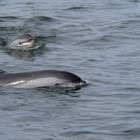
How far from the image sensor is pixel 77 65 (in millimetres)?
18812

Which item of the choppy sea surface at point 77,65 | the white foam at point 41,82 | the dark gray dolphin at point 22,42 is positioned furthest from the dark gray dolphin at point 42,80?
the dark gray dolphin at point 22,42

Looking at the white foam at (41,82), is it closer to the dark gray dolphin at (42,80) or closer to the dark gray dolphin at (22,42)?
the dark gray dolphin at (42,80)

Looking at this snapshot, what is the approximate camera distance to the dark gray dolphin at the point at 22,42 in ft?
72.3

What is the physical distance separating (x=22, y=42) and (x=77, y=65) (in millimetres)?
3862

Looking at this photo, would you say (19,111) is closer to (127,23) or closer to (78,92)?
(78,92)

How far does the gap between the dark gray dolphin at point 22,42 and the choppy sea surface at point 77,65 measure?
37 cm

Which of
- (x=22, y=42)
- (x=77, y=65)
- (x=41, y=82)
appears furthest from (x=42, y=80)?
(x=22, y=42)

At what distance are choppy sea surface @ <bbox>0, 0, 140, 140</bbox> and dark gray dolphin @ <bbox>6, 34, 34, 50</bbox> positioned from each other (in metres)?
0.37

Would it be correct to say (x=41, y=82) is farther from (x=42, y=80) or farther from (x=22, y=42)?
(x=22, y=42)

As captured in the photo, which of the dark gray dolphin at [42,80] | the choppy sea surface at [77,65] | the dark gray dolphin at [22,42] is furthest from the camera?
the dark gray dolphin at [22,42]

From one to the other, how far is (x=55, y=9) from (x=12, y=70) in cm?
1244

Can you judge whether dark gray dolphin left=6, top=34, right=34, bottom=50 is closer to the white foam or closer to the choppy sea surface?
the choppy sea surface

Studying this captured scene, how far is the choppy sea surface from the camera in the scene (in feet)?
41.7

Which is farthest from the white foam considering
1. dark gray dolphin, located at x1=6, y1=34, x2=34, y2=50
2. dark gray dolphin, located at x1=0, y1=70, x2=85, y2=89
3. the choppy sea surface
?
dark gray dolphin, located at x1=6, y1=34, x2=34, y2=50
